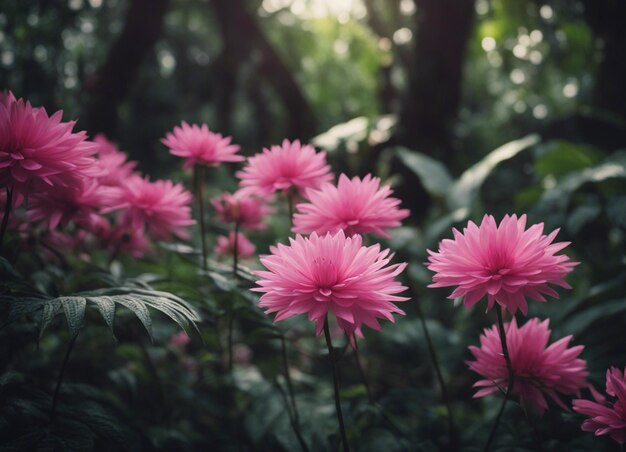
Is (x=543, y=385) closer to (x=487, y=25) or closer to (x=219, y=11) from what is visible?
(x=487, y=25)

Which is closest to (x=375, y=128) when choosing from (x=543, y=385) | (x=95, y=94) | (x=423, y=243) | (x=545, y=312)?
(x=423, y=243)

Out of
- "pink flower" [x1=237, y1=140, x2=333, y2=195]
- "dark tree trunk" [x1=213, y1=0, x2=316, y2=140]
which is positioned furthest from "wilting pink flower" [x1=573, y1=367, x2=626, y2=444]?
"dark tree trunk" [x1=213, y1=0, x2=316, y2=140]

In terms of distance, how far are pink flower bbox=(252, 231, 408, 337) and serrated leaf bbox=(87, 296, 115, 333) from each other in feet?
0.68

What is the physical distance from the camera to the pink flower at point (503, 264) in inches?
28.1

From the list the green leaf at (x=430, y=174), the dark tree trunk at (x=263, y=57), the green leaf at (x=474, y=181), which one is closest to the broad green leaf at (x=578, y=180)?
the green leaf at (x=474, y=181)

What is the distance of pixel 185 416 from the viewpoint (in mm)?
1438

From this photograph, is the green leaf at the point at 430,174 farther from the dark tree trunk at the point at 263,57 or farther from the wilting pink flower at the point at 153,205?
the dark tree trunk at the point at 263,57

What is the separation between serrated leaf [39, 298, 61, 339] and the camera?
0.65 metres

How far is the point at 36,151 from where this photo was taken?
0.79 m

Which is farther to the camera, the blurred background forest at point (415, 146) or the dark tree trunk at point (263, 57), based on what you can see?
the dark tree trunk at point (263, 57)

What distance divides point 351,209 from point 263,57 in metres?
3.04

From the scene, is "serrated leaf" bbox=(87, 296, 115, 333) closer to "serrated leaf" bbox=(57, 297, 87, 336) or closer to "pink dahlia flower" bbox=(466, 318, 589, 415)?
"serrated leaf" bbox=(57, 297, 87, 336)

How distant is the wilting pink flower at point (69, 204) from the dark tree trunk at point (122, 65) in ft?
4.25

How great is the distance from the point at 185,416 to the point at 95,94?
162 cm
